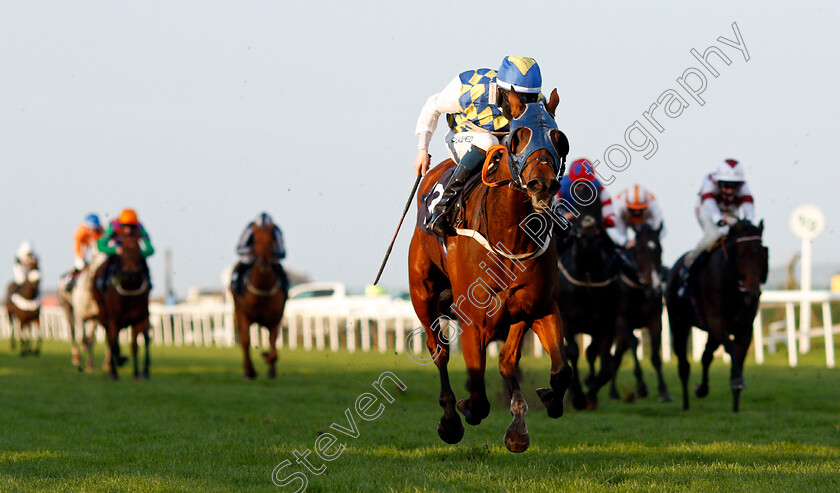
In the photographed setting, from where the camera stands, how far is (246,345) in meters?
13.2

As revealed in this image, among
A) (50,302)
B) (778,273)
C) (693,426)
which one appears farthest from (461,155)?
(50,302)

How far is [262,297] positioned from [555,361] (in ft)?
28.8

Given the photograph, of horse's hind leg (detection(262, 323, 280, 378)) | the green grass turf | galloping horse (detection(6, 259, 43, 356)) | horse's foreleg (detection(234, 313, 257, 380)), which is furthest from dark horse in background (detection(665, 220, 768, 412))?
galloping horse (detection(6, 259, 43, 356))

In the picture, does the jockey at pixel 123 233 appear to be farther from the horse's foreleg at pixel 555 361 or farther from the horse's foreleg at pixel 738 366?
the horse's foreleg at pixel 555 361

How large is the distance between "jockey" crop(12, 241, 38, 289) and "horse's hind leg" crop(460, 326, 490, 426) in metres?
17.4

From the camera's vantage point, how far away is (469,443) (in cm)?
636

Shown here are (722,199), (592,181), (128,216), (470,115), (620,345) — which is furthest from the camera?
(128,216)

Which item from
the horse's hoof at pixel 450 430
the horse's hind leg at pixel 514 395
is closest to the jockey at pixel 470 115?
the horse's hind leg at pixel 514 395

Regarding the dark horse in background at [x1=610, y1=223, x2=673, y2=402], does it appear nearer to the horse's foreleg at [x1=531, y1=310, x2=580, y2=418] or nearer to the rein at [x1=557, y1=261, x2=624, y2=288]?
the rein at [x1=557, y1=261, x2=624, y2=288]

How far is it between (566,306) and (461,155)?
11.9 feet

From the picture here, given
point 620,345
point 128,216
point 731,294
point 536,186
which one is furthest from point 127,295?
point 536,186

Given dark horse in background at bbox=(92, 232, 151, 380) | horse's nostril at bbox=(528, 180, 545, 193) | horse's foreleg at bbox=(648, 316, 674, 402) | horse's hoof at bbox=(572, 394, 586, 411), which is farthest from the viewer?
dark horse in background at bbox=(92, 232, 151, 380)

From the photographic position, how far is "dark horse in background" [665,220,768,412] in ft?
28.7

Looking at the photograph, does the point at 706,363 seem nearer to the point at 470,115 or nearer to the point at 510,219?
the point at 470,115
